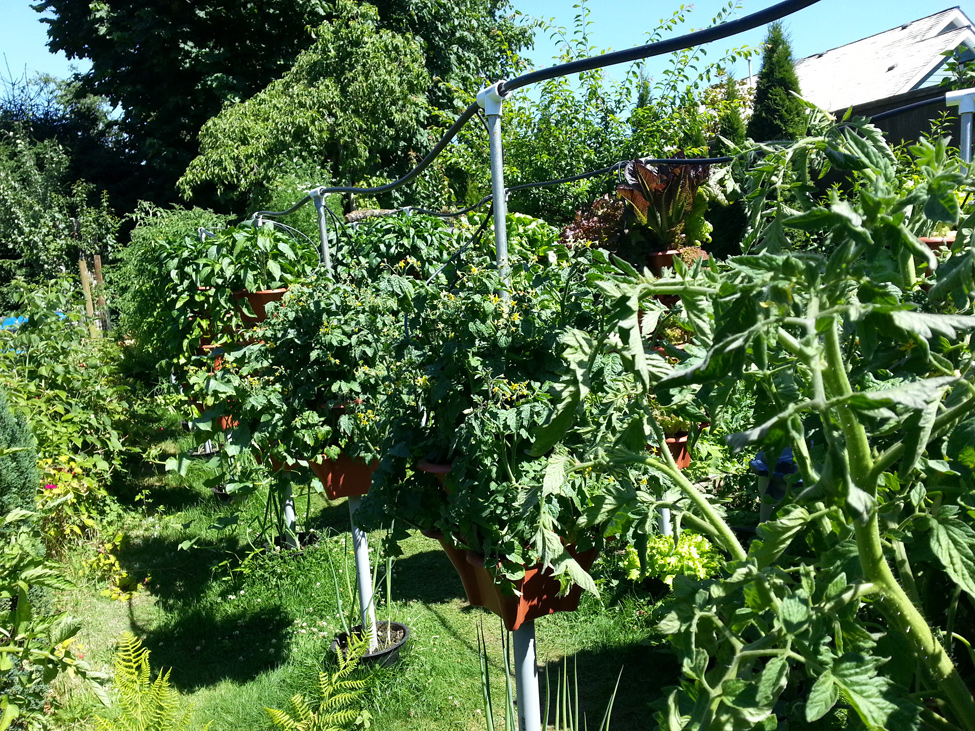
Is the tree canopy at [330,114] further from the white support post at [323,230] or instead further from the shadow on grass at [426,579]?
the white support post at [323,230]

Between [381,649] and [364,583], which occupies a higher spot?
[364,583]

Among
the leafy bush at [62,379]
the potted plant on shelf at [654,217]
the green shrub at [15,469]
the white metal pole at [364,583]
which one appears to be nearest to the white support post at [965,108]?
the potted plant on shelf at [654,217]

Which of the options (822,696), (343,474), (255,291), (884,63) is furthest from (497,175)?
(884,63)

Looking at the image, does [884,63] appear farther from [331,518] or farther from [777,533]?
[777,533]

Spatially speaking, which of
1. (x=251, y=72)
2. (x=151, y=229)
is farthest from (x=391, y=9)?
(x=151, y=229)

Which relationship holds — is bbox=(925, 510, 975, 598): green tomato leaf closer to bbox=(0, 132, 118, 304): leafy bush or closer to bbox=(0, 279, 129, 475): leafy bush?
bbox=(0, 279, 129, 475): leafy bush

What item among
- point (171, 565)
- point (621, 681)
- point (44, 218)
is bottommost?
point (621, 681)

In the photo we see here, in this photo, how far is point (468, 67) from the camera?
53.5 feet

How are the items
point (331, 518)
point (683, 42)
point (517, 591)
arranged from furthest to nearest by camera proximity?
point (331, 518) → point (517, 591) → point (683, 42)

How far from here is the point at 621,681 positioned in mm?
3127

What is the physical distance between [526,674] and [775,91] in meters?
13.2

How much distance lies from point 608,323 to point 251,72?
1675 centimetres

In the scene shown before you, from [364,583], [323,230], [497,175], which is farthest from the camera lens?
[364,583]

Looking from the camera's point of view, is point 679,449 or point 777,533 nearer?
point 777,533
